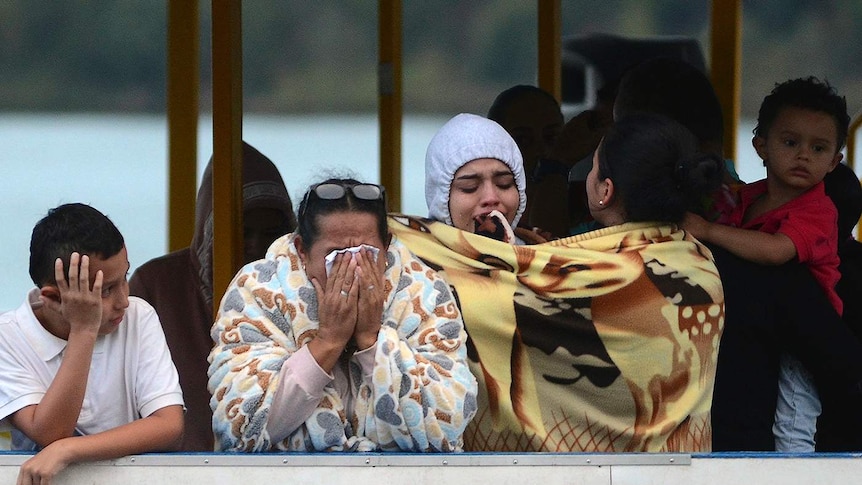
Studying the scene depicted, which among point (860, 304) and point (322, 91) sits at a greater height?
point (322, 91)

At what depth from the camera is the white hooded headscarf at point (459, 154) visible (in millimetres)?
2791

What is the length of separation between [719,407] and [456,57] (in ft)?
8.27

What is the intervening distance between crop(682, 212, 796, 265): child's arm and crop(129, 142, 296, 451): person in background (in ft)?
4.11

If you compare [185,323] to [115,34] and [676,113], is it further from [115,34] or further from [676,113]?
[676,113]

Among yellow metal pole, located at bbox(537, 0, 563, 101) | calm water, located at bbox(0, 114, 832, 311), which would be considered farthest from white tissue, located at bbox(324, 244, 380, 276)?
yellow metal pole, located at bbox(537, 0, 563, 101)

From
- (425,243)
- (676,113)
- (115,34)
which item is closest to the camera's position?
(425,243)

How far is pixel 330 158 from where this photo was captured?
184 inches

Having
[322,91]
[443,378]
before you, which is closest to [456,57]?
[322,91]

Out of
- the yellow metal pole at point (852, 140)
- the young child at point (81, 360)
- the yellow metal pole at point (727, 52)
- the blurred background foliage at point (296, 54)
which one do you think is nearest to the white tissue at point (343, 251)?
the young child at point (81, 360)

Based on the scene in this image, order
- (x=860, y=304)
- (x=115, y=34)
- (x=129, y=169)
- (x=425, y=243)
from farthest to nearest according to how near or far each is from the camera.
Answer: (x=129, y=169) < (x=115, y=34) < (x=860, y=304) < (x=425, y=243)

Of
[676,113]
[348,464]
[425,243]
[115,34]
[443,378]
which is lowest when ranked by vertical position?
[348,464]

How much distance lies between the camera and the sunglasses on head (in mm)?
2389

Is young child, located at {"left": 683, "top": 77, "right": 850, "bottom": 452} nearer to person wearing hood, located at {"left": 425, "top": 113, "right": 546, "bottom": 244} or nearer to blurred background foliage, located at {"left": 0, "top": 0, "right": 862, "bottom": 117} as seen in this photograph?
person wearing hood, located at {"left": 425, "top": 113, "right": 546, "bottom": 244}

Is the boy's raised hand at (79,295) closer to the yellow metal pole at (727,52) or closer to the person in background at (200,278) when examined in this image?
the person in background at (200,278)
